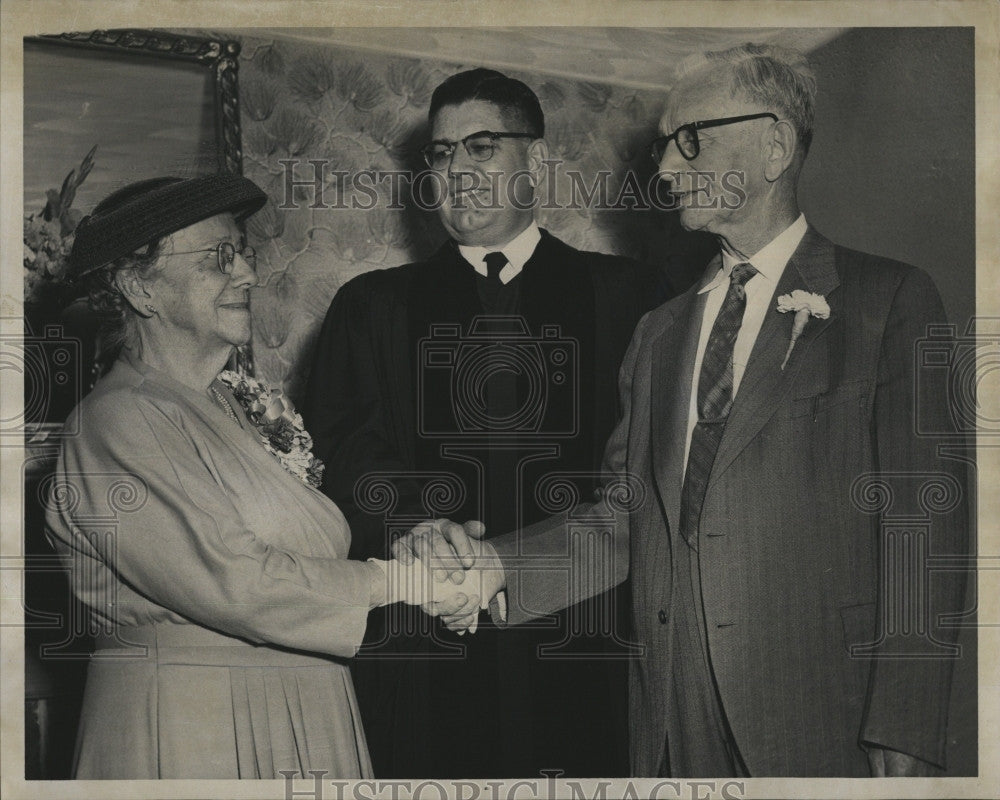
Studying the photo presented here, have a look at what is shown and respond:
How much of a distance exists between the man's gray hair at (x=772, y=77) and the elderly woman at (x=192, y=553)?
1475 millimetres

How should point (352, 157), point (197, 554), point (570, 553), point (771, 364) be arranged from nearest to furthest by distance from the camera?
point (197, 554), point (771, 364), point (570, 553), point (352, 157)

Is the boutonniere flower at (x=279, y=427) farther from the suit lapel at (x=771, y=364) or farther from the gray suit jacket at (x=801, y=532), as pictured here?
the suit lapel at (x=771, y=364)

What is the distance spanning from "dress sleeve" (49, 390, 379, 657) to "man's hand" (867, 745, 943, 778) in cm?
150

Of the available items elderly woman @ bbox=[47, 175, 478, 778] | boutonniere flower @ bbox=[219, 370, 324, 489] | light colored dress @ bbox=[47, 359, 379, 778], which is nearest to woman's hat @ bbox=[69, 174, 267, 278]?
elderly woman @ bbox=[47, 175, 478, 778]

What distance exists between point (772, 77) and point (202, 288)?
1.75 metres

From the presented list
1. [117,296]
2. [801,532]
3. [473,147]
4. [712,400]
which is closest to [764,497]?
[801,532]

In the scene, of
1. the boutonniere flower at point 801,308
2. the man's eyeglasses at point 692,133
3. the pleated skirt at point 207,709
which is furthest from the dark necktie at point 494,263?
the pleated skirt at point 207,709

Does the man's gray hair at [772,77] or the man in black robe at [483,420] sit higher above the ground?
the man's gray hair at [772,77]

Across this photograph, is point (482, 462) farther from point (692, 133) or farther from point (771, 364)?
point (692, 133)

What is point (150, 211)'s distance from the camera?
3.65m

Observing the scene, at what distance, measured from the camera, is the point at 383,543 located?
3.75 m

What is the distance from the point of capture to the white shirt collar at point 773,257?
147 inches

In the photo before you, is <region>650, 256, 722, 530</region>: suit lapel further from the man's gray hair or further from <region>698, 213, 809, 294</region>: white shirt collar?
the man's gray hair

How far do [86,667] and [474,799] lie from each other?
3.89 feet
